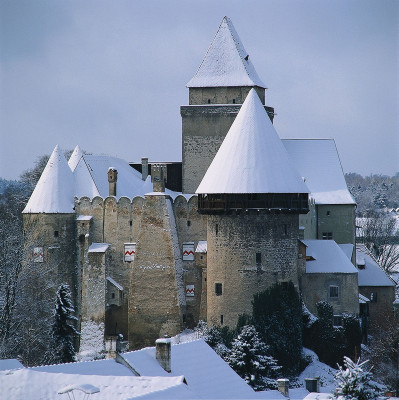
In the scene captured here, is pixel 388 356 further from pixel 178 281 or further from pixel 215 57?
pixel 215 57

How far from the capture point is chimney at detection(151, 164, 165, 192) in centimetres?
4700

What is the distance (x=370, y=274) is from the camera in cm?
5484

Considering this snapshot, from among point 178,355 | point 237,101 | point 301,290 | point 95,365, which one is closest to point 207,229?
point 301,290

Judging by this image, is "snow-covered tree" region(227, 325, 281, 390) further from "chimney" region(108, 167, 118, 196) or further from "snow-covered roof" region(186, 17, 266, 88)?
"snow-covered roof" region(186, 17, 266, 88)

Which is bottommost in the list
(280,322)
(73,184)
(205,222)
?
(280,322)

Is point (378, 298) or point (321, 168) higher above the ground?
point (321, 168)

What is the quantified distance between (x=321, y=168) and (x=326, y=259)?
9.18 meters

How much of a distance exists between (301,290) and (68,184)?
12193 millimetres

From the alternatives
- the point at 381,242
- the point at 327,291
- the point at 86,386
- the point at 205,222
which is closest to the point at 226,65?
the point at 205,222

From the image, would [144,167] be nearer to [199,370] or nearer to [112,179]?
[112,179]

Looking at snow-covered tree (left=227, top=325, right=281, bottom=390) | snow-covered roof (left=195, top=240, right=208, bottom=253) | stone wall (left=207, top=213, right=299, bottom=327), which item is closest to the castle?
stone wall (left=207, top=213, right=299, bottom=327)

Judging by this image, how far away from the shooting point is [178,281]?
4650cm

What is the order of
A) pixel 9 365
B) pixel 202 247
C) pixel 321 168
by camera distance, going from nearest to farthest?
1. pixel 9 365
2. pixel 202 247
3. pixel 321 168

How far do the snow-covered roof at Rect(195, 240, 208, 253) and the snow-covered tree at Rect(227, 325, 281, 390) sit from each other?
5.96m
